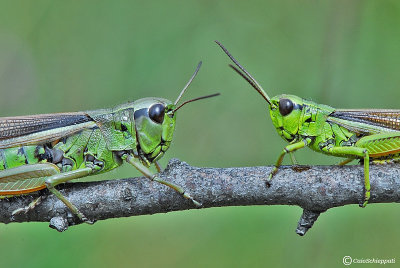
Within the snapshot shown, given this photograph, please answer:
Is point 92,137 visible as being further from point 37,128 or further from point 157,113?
point 157,113

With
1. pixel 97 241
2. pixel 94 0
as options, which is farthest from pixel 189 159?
pixel 94 0

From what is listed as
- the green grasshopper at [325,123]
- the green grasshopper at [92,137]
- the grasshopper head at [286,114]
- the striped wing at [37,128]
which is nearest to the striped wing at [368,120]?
the green grasshopper at [325,123]

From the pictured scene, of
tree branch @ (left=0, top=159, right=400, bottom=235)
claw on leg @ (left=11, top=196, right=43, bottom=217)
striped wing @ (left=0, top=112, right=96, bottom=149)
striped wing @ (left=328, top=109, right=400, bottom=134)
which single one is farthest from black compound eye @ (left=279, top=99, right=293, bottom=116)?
claw on leg @ (left=11, top=196, right=43, bottom=217)

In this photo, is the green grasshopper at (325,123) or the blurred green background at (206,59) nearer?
the green grasshopper at (325,123)

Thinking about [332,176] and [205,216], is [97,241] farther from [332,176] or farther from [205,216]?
[332,176]

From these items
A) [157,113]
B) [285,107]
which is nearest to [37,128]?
[157,113]

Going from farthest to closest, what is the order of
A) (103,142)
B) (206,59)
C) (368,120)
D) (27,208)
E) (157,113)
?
(206,59) → (368,120) → (103,142) → (157,113) → (27,208)

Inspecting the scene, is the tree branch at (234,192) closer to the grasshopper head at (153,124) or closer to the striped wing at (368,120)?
the grasshopper head at (153,124)

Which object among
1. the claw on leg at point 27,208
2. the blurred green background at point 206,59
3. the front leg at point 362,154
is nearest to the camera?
the front leg at point 362,154
